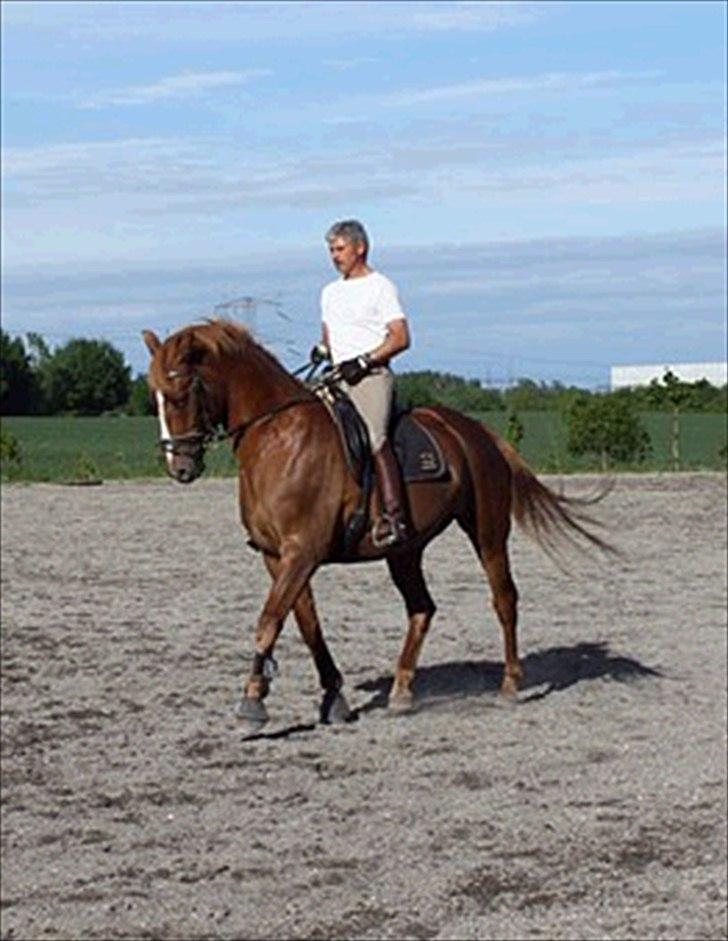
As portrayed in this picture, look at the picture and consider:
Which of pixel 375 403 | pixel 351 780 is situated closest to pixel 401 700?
pixel 375 403

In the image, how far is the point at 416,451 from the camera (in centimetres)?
312

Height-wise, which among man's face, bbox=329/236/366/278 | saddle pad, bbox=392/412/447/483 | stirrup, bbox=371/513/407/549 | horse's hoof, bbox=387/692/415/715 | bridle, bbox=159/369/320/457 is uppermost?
man's face, bbox=329/236/366/278

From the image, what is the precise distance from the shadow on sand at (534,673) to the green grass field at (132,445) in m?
21.0

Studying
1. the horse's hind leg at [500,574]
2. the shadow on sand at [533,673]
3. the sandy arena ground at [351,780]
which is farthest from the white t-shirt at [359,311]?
the sandy arena ground at [351,780]

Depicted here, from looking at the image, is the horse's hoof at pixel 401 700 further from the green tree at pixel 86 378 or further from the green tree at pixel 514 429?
the green tree at pixel 86 378

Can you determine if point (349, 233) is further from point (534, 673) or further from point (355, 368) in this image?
point (534, 673)

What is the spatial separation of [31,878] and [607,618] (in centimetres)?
1582

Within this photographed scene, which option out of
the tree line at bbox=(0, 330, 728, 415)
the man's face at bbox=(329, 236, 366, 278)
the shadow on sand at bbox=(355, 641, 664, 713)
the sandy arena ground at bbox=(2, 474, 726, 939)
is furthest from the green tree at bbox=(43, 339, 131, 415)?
the sandy arena ground at bbox=(2, 474, 726, 939)

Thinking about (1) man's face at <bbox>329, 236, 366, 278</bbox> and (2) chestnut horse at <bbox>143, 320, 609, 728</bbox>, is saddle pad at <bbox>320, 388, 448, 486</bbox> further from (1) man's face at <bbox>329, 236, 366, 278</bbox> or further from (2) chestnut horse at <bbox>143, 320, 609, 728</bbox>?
(1) man's face at <bbox>329, 236, 366, 278</bbox>

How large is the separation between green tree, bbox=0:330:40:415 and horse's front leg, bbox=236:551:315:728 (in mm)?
489

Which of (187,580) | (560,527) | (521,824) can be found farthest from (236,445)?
(521,824)

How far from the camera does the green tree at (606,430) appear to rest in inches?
126

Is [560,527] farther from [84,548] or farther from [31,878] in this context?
[84,548]

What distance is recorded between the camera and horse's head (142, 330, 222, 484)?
8.50 feet
